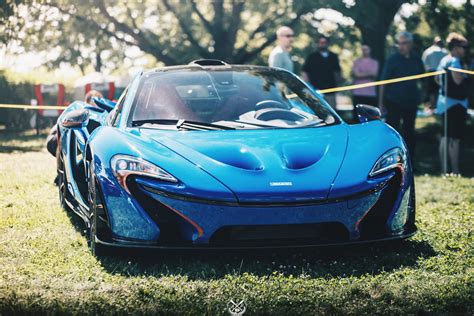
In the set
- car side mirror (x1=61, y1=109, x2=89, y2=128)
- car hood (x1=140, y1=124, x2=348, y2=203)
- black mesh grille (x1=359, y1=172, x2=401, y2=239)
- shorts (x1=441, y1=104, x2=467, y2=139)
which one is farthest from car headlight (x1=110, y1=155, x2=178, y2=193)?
shorts (x1=441, y1=104, x2=467, y2=139)

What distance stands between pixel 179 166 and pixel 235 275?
73 cm

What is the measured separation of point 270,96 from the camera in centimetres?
633

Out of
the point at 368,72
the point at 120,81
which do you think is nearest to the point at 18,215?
the point at 368,72

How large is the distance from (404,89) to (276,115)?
216 inches

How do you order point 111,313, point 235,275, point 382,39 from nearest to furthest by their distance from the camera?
point 111,313
point 235,275
point 382,39

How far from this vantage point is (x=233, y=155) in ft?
16.4

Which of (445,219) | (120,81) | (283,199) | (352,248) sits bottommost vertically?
(120,81)

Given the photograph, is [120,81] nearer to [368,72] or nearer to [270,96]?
[368,72]

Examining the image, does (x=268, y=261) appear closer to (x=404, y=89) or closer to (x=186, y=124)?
(x=186, y=124)

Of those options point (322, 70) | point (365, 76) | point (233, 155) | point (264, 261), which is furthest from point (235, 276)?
point (365, 76)

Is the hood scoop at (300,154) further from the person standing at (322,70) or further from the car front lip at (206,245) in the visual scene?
the person standing at (322,70)

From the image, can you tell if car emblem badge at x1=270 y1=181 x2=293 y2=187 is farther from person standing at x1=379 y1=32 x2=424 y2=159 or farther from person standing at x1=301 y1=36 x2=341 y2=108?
person standing at x1=301 y1=36 x2=341 y2=108

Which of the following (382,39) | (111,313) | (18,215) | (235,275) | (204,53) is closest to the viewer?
(111,313)

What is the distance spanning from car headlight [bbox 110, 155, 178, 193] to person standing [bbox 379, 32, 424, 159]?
6813 mm
